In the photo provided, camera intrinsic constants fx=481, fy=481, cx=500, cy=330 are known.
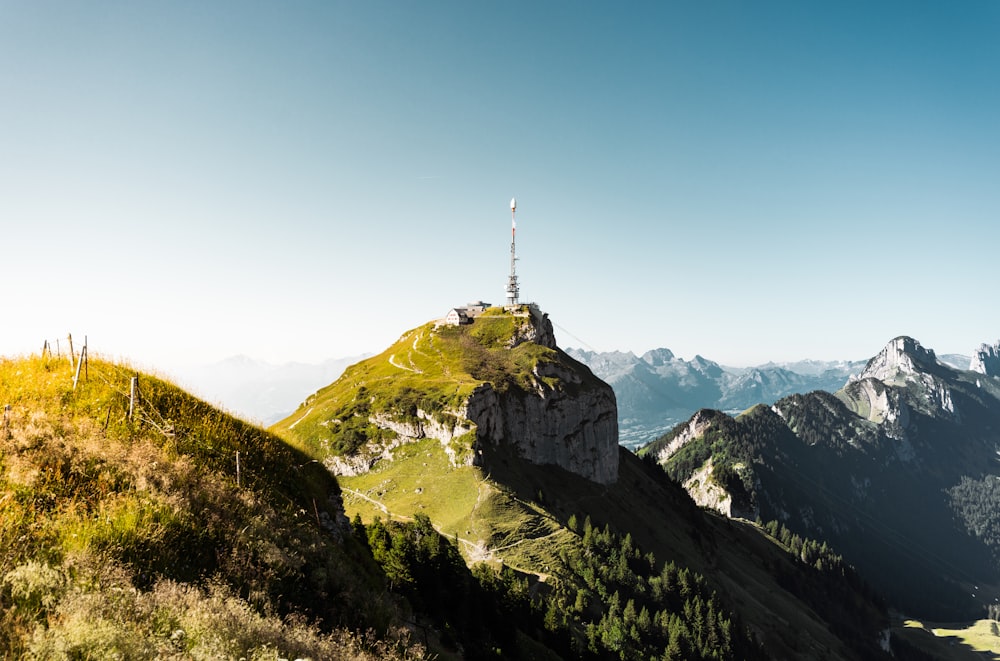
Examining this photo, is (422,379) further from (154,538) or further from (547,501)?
(154,538)

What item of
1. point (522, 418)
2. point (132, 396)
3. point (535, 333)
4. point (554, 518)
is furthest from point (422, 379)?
point (132, 396)

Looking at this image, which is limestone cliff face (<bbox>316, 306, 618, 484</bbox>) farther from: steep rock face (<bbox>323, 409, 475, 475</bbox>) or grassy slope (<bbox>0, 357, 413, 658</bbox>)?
grassy slope (<bbox>0, 357, 413, 658</bbox>)

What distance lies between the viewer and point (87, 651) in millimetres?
8273

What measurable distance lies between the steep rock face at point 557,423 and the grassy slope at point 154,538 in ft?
299

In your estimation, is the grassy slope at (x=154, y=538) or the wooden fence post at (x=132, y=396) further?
the wooden fence post at (x=132, y=396)

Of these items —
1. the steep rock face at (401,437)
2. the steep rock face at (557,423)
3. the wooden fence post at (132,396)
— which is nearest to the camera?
the wooden fence post at (132,396)

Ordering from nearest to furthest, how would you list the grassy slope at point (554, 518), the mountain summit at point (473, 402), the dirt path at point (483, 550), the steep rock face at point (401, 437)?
the dirt path at point (483, 550) < the grassy slope at point (554, 518) < the steep rock face at point (401, 437) < the mountain summit at point (473, 402)

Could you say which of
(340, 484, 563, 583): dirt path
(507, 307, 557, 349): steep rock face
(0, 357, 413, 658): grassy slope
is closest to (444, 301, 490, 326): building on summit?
(507, 307, 557, 349): steep rock face

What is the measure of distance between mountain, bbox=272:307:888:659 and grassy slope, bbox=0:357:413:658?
2343 centimetres

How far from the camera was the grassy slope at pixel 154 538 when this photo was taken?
9.30 metres

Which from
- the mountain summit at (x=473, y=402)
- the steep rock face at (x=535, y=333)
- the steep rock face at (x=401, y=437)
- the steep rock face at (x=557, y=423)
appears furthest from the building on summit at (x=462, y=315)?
the steep rock face at (x=401, y=437)

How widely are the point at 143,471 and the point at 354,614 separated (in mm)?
7278

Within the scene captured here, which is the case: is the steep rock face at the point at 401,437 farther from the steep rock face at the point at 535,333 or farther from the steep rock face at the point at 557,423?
the steep rock face at the point at 535,333

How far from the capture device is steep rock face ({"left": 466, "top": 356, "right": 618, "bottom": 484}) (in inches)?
4520
